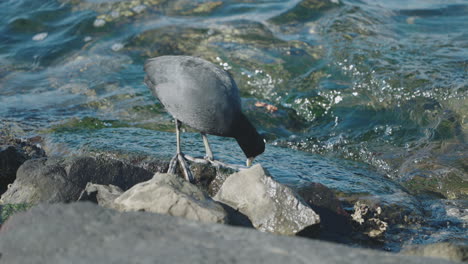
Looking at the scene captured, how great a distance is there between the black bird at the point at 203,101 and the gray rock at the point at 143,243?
2139mm

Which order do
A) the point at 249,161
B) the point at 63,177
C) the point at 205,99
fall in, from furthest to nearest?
the point at 249,161 < the point at 205,99 < the point at 63,177

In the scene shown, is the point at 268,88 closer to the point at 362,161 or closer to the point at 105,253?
the point at 362,161

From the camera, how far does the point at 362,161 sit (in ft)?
23.4

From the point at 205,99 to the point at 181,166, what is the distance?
76 cm

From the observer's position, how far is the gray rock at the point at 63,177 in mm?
4379

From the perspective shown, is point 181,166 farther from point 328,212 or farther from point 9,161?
point 9,161

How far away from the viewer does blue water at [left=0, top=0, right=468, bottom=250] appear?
6.15 m

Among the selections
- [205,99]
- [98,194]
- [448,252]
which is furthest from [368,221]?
[98,194]

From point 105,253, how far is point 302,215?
189 cm

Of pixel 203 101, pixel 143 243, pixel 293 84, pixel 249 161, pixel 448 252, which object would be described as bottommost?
pixel 293 84

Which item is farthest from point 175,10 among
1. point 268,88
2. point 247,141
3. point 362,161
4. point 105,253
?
point 105,253

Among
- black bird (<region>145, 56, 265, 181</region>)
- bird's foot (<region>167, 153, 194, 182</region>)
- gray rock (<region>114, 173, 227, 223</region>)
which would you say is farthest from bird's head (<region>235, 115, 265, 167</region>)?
gray rock (<region>114, 173, 227, 223</region>)

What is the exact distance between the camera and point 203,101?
507 centimetres

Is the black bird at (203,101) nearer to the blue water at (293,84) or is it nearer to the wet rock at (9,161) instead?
the blue water at (293,84)
